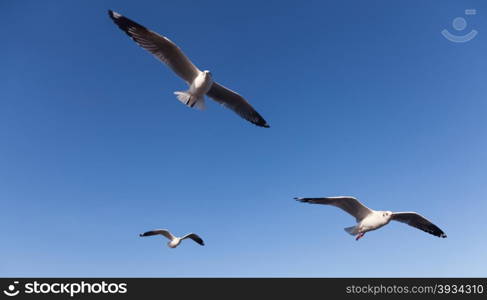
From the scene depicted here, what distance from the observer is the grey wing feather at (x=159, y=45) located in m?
11.4

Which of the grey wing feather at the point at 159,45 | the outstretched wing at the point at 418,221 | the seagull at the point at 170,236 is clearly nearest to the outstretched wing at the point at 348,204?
the outstretched wing at the point at 418,221

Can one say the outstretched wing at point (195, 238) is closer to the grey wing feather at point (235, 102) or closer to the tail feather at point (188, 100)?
the grey wing feather at point (235, 102)

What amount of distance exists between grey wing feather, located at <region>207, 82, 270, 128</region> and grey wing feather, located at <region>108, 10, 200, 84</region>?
4.00 feet

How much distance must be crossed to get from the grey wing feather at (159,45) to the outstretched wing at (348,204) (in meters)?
4.33

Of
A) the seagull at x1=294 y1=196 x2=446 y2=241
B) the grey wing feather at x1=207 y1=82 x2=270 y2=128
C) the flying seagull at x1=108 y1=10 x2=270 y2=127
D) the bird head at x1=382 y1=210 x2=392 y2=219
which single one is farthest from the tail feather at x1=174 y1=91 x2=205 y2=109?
the bird head at x1=382 y1=210 x2=392 y2=219

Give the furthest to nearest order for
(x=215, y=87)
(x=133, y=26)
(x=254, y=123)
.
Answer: (x=254, y=123) < (x=215, y=87) < (x=133, y=26)

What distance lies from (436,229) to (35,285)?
35.7 ft

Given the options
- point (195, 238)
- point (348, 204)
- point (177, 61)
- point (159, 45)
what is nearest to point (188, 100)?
point (177, 61)

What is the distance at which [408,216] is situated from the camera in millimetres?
12805

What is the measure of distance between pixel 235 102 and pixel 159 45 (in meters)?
2.93

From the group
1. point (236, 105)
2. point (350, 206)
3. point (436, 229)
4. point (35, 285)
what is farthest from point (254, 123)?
point (35, 285)

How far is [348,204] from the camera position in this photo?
1206 cm

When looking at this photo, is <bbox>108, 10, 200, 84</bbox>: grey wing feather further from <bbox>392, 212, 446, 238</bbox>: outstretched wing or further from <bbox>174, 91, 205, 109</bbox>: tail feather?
<bbox>392, 212, 446, 238</bbox>: outstretched wing

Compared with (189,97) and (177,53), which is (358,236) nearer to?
(189,97)
